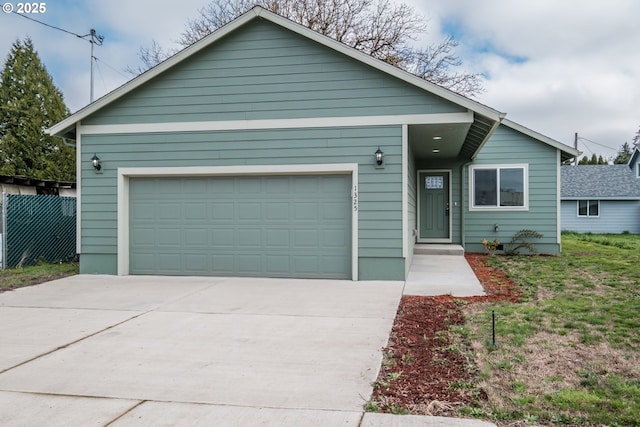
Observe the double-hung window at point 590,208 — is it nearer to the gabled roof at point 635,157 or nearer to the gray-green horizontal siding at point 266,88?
the gabled roof at point 635,157

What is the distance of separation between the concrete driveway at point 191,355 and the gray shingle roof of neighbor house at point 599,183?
829 inches

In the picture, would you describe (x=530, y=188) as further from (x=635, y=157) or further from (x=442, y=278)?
(x=635, y=157)

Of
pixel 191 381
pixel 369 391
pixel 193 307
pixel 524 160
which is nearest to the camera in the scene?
pixel 369 391

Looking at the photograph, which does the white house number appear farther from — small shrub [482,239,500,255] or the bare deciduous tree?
the bare deciduous tree

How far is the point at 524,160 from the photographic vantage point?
43.2ft

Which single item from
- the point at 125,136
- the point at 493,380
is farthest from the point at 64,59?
the point at 493,380

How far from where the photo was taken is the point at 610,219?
24.1 metres

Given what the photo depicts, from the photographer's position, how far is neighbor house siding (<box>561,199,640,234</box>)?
2394 cm

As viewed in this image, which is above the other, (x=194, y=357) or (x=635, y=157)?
(x=635, y=157)

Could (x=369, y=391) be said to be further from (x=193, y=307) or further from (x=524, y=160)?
(x=524, y=160)

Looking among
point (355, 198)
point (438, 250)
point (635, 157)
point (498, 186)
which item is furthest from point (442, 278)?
point (635, 157)

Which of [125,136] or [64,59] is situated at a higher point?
[64,59]

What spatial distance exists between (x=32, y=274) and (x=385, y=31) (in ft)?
51.2

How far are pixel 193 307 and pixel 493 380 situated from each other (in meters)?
4.14
